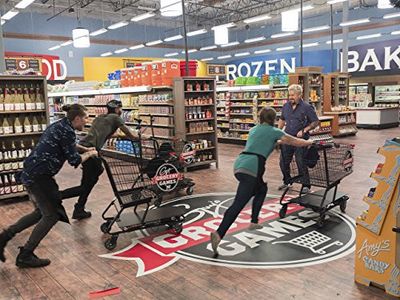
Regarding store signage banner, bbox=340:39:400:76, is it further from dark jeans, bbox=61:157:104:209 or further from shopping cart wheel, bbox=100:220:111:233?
shopping cart wheel, bbox=100:220:111:233

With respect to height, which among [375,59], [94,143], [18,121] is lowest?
[94,143]

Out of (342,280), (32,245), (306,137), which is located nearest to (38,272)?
(32,245)

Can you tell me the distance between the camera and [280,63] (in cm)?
2347

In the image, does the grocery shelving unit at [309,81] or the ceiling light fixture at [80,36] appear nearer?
the grocery shelving unit at [309,81]

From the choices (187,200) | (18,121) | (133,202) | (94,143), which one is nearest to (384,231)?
(133,202)

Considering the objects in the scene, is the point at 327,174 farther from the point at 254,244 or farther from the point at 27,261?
the point at 27,261

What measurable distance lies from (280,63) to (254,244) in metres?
20.5

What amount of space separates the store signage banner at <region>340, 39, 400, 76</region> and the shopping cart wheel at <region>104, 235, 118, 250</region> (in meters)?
17.6

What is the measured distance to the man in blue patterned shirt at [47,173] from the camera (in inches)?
153

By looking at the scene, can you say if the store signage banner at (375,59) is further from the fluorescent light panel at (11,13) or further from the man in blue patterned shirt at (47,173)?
the man in blue patterned shirt at (47,173)

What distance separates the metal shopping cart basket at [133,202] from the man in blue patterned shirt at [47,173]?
0.61 meters

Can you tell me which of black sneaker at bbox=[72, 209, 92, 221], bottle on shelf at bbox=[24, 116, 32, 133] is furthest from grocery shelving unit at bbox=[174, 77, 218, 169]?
black sneaker at bbox=[72, 209, 92, 221]

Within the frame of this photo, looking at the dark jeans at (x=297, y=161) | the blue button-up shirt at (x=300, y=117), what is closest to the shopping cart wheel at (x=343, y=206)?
the dark jeans at (x=297, y=161)

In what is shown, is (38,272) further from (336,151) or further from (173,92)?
(173,92)
